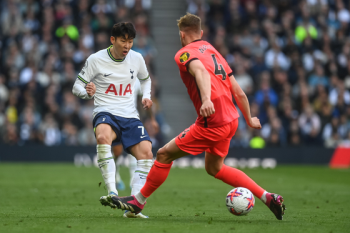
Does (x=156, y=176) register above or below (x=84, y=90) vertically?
below

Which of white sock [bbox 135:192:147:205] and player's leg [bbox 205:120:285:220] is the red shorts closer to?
player's leg [bbox 205:120:285:220]

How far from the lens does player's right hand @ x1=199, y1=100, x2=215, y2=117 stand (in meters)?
5.87

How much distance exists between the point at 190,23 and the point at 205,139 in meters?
1.37

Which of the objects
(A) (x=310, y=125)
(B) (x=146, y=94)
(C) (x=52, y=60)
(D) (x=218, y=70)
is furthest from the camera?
(C) (x=52, y=60)

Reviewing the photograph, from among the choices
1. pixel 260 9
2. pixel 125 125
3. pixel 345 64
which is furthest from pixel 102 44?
pixel 125 125

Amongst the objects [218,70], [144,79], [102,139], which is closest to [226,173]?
[218,70]

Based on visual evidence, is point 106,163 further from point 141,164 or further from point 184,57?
point 184,57

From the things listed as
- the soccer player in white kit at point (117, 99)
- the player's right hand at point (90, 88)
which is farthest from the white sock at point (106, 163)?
the player's right hand at point (90, 88)

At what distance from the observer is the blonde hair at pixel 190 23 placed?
648cm

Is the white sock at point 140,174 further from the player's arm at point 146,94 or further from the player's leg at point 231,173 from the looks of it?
the player's leg at point 231,173

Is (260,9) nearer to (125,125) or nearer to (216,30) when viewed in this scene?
(216,30)

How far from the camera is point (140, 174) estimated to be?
7176 millimetres

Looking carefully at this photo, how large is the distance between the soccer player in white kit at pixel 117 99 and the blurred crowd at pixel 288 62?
39.4ft

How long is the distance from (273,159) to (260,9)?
7.40 m
